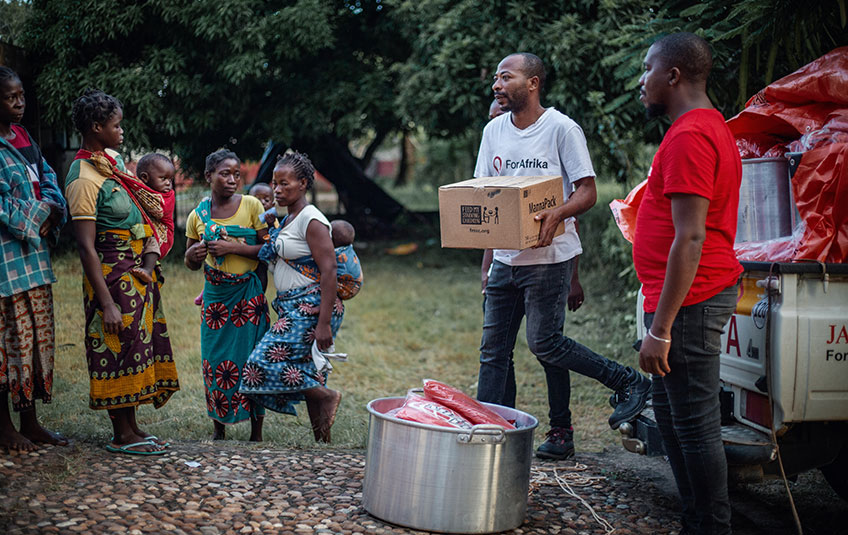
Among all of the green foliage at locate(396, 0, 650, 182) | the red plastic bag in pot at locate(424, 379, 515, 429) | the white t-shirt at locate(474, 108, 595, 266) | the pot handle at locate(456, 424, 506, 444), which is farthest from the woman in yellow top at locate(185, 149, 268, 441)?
the green foliage at locate(396, 0, 650, 182)

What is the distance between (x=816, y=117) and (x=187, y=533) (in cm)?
355

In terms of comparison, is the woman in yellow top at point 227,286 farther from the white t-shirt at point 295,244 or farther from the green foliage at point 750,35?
the green foliage at point 750,35

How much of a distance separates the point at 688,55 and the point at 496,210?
1085mm

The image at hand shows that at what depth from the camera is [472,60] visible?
10.5 meters

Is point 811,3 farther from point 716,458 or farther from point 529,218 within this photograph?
point 716,458

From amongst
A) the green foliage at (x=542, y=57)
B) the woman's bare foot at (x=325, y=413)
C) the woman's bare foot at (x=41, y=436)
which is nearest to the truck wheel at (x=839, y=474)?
the woman's bare foot at (x=325, y=413)

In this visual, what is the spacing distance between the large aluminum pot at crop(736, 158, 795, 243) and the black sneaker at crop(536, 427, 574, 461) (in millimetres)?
1460

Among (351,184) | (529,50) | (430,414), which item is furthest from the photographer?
(351,184)

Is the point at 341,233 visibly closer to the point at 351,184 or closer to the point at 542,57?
the point at 542,57

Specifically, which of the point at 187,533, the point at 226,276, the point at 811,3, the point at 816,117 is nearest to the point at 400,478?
the point at 187,533

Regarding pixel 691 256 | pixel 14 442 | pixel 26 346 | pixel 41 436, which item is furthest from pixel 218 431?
pixel 691 256

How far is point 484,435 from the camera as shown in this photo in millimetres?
3160

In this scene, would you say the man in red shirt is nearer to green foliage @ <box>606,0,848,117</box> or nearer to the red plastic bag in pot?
the red plastic bag in pot

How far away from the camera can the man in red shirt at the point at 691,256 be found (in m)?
2.83
